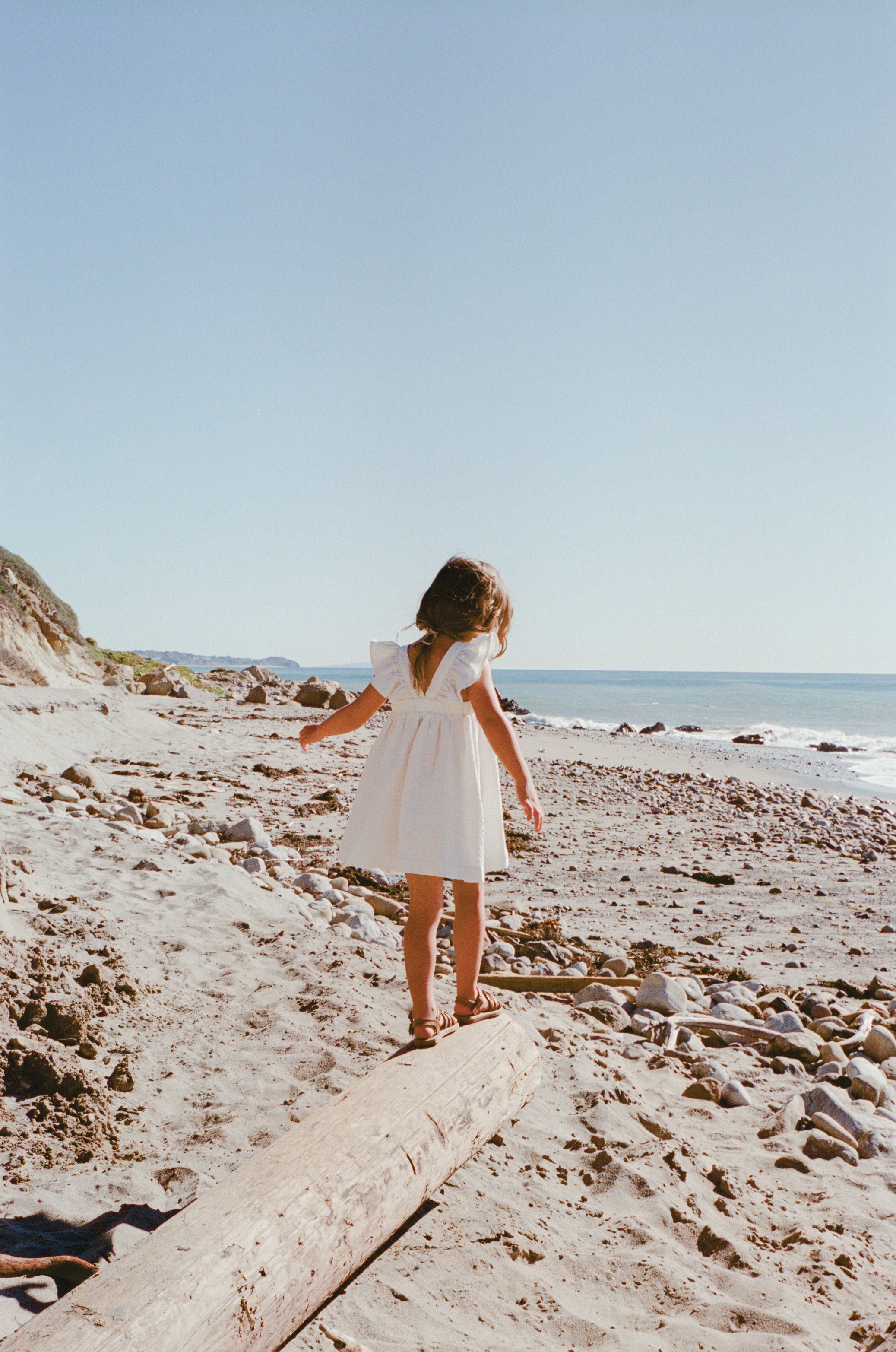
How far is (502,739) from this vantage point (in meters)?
3.96

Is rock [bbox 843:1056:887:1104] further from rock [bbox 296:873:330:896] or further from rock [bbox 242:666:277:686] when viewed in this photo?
rock [bbox 242:666:277:686]

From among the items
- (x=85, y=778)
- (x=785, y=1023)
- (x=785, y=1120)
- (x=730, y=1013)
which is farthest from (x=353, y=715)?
(x=85, y=778)

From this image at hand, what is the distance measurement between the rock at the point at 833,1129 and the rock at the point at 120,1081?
3.01 metres

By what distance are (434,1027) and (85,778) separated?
658cm

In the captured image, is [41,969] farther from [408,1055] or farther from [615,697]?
[615,697]

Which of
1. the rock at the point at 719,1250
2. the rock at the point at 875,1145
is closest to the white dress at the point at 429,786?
the rock at the point at 719,1250

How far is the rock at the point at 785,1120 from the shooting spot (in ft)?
12.8

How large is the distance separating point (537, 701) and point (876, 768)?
29.0m

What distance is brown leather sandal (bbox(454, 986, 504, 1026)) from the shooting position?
3.88 meters

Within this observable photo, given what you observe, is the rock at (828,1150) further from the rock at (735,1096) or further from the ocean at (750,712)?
the ocean at (750,712)

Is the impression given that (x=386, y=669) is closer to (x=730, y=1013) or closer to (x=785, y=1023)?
(x=730, y=1013)

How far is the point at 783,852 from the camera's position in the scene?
1073 cm

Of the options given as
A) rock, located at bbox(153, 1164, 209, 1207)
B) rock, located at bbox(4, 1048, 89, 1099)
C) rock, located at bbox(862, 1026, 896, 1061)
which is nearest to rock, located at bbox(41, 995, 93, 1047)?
rock, located at bbox(4, 1048, 89, 1099)

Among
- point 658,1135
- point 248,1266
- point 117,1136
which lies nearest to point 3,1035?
point 117,1136
